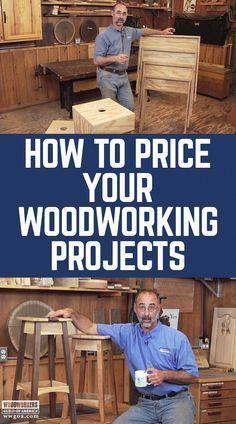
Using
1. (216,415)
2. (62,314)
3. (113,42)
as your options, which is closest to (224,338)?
(216,415)

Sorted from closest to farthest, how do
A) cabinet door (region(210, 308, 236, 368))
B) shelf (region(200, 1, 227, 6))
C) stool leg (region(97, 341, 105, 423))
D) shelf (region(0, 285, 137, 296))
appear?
stool leg (region(97, 341, 105, 423)) < shelf (region(0, 285, 137, 296)) < cabinet door (region(210, 308, 236, 368)) < shelf (region(200, 1, 227, 6))

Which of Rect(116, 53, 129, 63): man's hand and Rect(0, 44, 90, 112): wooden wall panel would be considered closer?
Rect(116, 53, 129, 63): man's hand

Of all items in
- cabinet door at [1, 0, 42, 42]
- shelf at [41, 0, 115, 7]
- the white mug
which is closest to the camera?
the white mug

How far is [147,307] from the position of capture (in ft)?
8.34

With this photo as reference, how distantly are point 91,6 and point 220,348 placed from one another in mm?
4906

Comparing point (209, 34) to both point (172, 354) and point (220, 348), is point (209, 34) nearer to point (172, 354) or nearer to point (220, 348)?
point (220, 348)

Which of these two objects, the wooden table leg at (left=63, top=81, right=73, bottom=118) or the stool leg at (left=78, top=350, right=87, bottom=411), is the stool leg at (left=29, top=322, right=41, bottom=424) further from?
the wooden table leg at (left=63, top=81, right=73, bottom=118)

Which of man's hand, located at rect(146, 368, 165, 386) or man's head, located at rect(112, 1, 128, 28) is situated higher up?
man's head, located at rect(112, 1, 128, 28)

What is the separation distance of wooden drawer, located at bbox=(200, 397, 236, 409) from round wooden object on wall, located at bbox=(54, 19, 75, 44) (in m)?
4.85

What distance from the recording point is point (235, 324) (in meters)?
4.56

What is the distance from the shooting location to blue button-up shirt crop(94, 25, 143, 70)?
4363 mm

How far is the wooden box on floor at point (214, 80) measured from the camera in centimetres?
675

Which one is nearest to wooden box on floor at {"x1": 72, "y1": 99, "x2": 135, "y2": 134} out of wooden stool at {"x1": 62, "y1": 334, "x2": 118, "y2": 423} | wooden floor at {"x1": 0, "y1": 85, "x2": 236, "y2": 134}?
wooden stool at {"x1": 62, "y1": 334, "x2": 118, "y2": 423}

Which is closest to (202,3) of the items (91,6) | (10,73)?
(91,6)
